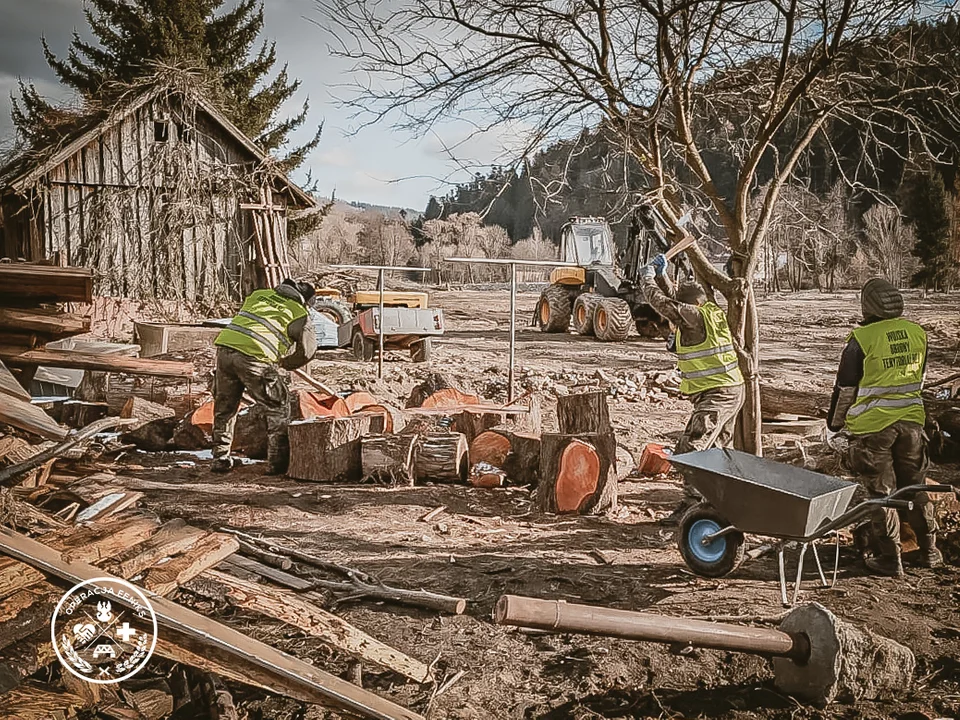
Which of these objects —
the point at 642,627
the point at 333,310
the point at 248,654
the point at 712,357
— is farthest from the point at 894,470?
the point at 333,310

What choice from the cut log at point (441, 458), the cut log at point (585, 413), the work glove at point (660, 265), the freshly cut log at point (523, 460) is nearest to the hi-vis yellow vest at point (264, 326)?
the cut log at point (441, 458)

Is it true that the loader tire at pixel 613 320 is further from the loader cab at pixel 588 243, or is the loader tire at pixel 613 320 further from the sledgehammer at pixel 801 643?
the sledgehammer at pixel 801 643

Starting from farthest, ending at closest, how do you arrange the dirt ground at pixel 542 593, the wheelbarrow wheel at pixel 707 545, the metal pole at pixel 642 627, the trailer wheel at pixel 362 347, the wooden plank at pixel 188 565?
the trailer wheel at pixel 362 347 → the wheelbarrow wheel at pixel 707 545 → the dirt ground at pixel 542 593 → the wooden plank at pixel 188 565 → the metal pole at pixel 642 627

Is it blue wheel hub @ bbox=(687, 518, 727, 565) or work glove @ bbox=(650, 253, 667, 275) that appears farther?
work glove @ bbox=(650, 253, 667, 275)

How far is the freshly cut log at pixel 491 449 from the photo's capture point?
20.9 ft

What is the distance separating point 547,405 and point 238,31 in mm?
13457

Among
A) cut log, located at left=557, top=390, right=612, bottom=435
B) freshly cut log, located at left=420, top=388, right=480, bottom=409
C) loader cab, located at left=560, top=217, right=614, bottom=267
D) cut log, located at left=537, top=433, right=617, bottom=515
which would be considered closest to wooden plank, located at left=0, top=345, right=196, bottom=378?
cut log, located at left=537, top=433, right=617, bottom=515

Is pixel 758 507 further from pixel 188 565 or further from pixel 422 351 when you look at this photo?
pixel 422 351

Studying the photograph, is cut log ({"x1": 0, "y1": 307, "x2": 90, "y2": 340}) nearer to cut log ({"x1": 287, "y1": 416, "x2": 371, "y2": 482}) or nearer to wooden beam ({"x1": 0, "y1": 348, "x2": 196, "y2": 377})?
wooden beam ({"x1": 0, "y1": 348, "x2": 196, "y2": 377})

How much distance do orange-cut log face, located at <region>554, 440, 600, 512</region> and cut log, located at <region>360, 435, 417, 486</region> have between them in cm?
138

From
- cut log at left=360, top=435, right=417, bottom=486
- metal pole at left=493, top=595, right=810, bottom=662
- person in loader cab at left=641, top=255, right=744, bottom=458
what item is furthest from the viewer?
cut log at left=360, top=435, right=417, bottom=486

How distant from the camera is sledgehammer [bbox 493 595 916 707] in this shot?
248 centimetres

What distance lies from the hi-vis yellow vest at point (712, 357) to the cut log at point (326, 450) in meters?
2.80

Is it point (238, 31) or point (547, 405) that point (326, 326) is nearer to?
point (547, 405)
